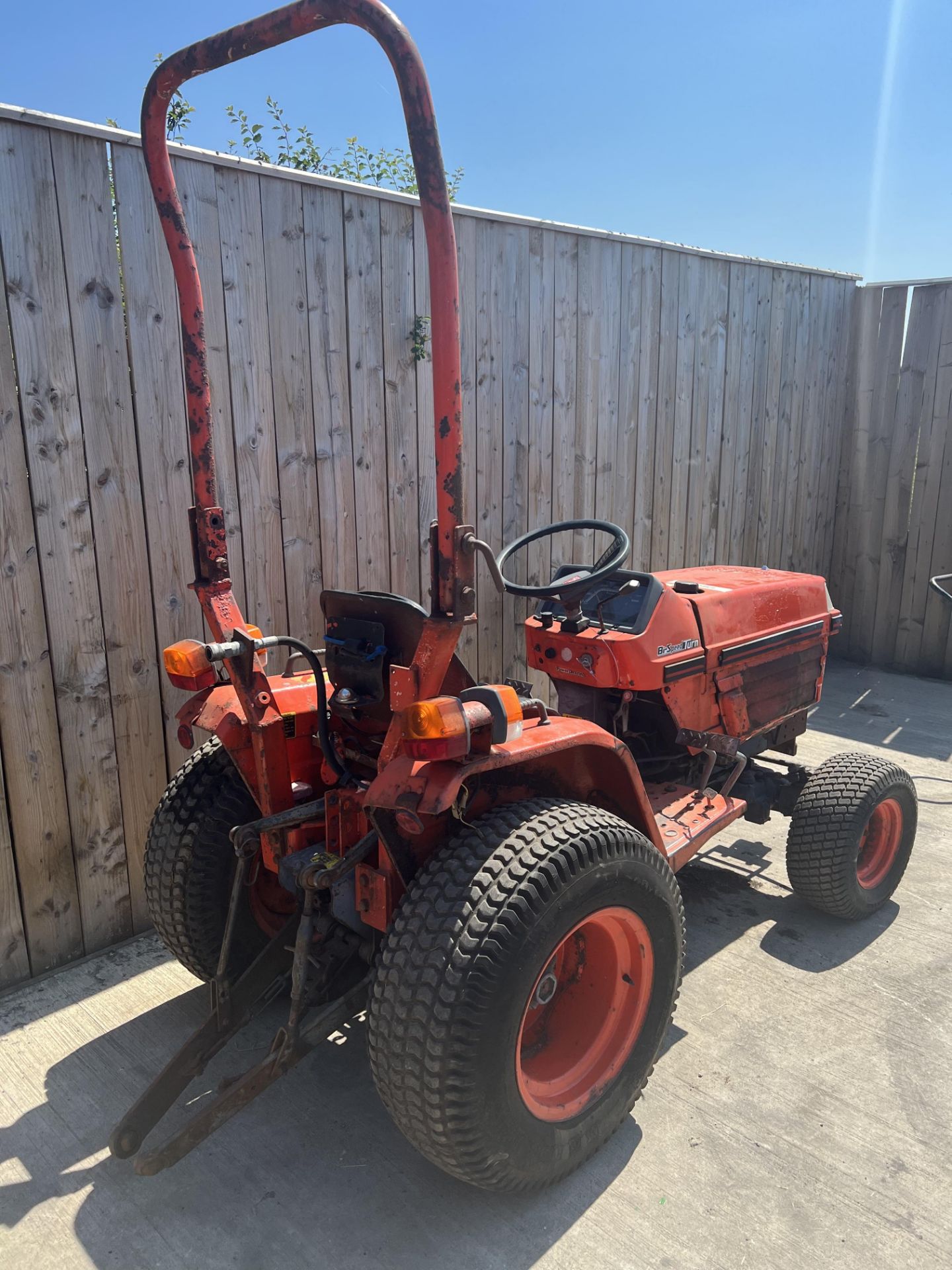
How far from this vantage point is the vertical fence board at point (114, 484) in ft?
8.65

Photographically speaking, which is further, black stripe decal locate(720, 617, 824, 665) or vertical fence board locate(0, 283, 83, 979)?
black stripe decal locate(720, 617, 824, 665)

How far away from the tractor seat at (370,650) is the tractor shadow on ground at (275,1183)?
100cm

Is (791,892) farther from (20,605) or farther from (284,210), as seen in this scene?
(284,210)

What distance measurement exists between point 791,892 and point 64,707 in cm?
268

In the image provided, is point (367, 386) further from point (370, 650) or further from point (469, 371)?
point (370, 650)

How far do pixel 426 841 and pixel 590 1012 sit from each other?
624 mm

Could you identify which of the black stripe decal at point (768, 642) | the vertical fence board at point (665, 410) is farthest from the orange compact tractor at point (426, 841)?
the vertical fence board at point (665, 410)

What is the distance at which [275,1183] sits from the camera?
1.99 metres

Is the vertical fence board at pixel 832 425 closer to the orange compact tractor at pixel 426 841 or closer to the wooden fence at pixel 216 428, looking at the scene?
the wooden fence at pixel 216 428

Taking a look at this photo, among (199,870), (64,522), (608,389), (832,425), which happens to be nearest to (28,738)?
(64,522)

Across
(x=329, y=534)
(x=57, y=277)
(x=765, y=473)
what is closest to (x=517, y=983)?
(x=329, y=534)

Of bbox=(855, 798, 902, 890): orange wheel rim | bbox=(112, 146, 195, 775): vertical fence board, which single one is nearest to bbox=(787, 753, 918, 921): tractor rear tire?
bbox=(855, 798, 902, 890): orange wheel rim

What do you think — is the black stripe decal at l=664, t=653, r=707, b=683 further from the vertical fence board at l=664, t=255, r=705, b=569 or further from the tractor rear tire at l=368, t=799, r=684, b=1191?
the vertical fence board at l=664, t=255, r=705, b=569

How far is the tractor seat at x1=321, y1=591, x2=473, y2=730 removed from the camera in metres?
2.03
